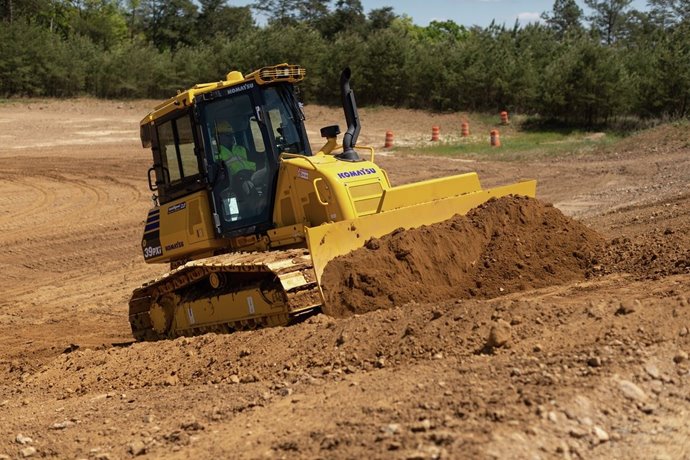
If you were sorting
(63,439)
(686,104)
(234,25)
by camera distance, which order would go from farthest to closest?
1. (234,25)
2. (686,104)
3. (63,439)

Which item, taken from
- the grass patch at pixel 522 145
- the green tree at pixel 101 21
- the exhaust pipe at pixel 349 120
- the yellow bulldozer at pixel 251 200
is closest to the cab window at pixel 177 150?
the yellow bulldozer at pixel 251 200

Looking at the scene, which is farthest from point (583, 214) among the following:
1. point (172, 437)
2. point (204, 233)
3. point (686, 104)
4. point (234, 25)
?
point (234, 25)

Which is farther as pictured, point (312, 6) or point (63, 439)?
point (312, 6)

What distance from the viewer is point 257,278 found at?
920cm

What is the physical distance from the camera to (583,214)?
17109 mm

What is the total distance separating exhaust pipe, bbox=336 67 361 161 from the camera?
9.92 meters

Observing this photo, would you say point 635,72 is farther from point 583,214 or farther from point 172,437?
point 172,437

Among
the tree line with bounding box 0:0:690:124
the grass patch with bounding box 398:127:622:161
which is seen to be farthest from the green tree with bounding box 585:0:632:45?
the grass patch with bounding box 398:127:622:161

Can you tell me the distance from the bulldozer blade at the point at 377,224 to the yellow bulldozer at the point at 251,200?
13 mm

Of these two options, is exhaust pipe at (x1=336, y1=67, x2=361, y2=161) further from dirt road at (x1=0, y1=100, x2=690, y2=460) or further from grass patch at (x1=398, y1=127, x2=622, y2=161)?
grass patch at (x1=398, y1=127, x2=622, y2=161)

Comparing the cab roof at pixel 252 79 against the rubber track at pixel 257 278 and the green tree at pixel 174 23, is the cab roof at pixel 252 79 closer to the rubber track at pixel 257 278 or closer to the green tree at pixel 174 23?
the rubber track at pixel 257 278

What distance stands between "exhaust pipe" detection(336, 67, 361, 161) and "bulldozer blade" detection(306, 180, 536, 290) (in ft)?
3.05

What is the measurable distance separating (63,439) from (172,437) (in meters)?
1.08

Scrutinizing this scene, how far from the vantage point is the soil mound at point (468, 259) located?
29.0ft
